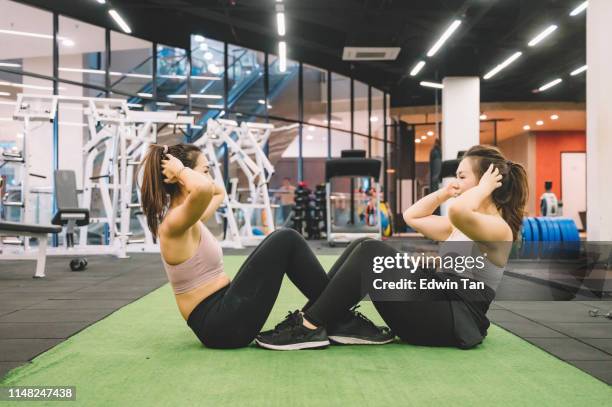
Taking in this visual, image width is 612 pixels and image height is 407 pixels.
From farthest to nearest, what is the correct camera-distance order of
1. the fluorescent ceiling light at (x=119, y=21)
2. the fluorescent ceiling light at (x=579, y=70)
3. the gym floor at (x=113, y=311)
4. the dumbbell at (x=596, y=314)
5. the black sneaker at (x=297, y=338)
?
the fluorescent ceiling light at (x=579, y=70)
the fluorescent ceiling light at (x=119, y=21)
the dumbbell at (x=596, y=314)
the gym floor at (x=113, y=311)
the black sneaker at (x=297, y=338)

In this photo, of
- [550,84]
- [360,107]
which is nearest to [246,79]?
[360,107]

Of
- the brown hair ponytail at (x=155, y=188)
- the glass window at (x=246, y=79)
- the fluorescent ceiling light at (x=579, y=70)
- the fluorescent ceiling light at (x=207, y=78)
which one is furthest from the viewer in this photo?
the glass window at (x=246, y=79)

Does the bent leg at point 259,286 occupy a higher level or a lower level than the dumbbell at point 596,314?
higher

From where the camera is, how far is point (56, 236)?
28.2 feet

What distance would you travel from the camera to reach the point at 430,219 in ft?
7.95

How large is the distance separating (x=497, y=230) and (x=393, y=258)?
1.37ft

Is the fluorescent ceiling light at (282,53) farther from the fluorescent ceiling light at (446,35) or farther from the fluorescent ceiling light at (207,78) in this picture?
the fluorescent ceiling light at (446,35)

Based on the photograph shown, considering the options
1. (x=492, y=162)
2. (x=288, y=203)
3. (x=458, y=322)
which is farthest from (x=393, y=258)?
(x=288, y=203)

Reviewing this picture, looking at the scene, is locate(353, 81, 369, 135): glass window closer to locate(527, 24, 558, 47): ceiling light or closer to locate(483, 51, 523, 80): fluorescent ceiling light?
locate(483, 51, 523, 80): fluorescent ceiling light

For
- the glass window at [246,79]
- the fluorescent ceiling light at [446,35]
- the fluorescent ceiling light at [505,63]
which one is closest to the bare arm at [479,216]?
the fluorescent ceiling light at [446,35]

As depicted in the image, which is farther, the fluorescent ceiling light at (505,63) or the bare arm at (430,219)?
the fluorescent ceiling light at (505,63)

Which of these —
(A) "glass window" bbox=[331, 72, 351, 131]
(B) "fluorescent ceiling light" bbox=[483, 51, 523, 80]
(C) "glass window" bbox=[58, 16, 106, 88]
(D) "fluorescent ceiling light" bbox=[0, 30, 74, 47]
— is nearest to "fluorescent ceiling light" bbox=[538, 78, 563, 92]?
(B) "fluorescent ceiling light" bbox=[483, 51, 523, 80]

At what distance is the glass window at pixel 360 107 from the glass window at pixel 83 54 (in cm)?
647

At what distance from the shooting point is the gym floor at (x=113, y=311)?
236 centimetres
